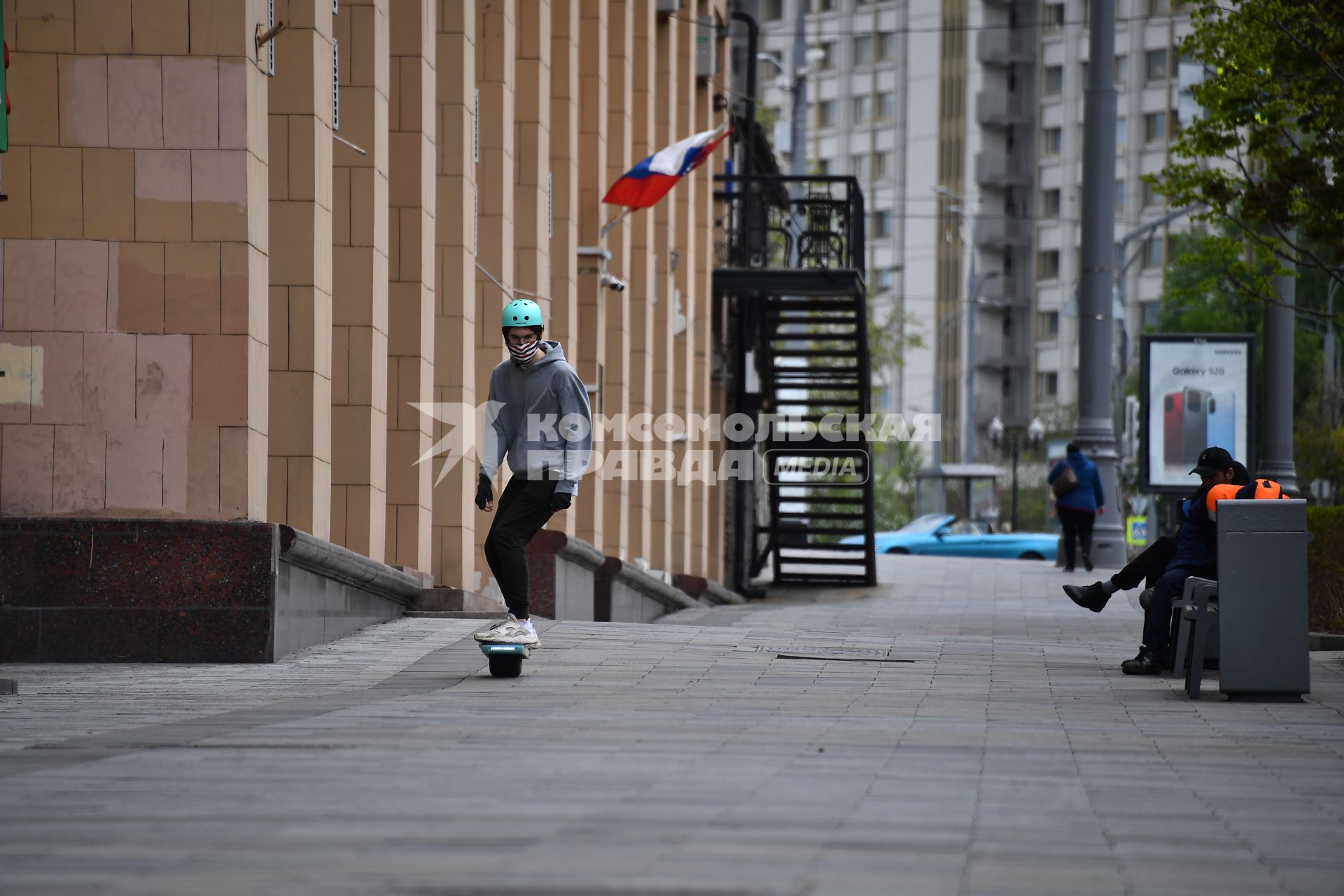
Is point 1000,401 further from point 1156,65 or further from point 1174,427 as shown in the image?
point 1174,427

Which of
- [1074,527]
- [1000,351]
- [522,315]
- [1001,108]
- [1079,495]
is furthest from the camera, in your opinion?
[1000,351]

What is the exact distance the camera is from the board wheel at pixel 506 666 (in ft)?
36.0

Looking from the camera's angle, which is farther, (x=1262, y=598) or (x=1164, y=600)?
(x=1164, y=600)

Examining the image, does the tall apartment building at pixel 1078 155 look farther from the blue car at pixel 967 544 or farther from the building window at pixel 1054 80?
the blue car at pixel 967 544

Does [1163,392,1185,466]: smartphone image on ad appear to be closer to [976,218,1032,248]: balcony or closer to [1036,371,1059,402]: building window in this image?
[1036,371,1059,402]: building window

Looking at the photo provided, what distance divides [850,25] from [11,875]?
357 feet

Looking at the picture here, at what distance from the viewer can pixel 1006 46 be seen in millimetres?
104062

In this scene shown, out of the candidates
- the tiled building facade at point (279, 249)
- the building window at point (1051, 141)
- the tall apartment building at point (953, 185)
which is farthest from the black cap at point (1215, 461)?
the building window at point (1051, 141)

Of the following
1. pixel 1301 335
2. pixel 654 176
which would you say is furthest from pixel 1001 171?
pixel 654 176

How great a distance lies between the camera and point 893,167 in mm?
108688

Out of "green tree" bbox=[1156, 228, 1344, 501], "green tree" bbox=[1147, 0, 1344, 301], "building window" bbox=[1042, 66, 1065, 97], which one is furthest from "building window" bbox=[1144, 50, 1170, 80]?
"green tree" bbox=[1147, 0, 1344, 301]

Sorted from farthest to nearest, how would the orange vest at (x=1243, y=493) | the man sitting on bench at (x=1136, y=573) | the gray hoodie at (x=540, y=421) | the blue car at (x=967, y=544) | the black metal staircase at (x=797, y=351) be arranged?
the blue car at (x=967, y=544) < the black metal staircase at (x=797, y=351) < the man sitting on bench at (x=1136, y=573) < the orange vest at (x=1243, y=493) < the gray hoodie at (x=540, y=421)

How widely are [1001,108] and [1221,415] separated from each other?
8271cm

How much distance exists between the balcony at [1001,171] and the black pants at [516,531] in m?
95.5
